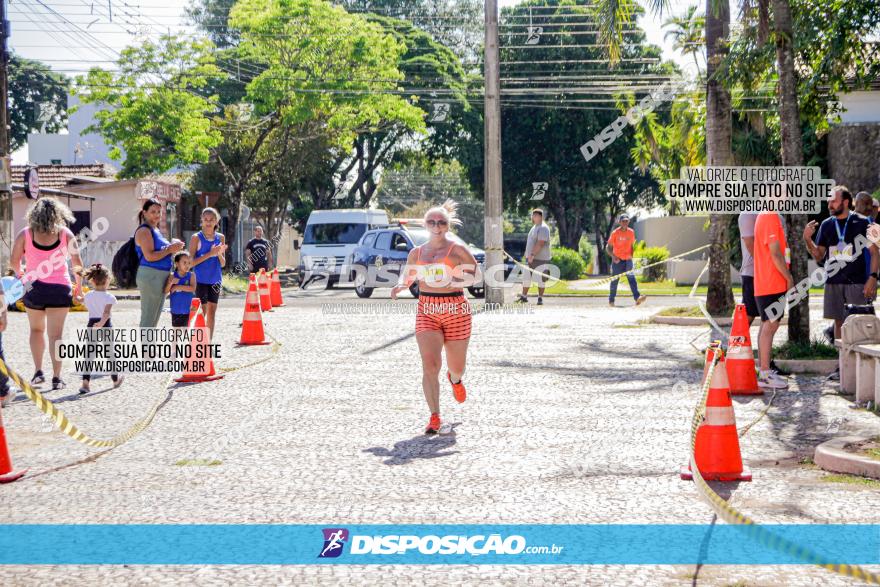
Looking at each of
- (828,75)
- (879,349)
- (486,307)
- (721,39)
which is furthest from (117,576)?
(486,307)

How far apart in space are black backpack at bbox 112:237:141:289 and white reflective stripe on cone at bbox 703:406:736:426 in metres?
6.34

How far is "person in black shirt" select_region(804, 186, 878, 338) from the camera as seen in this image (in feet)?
33.0

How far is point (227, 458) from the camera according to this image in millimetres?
6887

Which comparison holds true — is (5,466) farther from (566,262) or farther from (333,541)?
(566,262)

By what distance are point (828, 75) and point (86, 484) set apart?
33.8 feet

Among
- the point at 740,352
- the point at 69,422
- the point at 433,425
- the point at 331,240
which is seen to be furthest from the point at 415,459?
the point at 331,240

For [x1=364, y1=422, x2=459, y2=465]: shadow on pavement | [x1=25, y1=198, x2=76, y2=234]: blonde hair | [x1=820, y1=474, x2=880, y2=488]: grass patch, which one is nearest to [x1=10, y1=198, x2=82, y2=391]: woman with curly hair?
[x1=25, y1=198, x2=76, y2=234]: blonde hair

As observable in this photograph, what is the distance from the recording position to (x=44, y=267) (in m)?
9.53

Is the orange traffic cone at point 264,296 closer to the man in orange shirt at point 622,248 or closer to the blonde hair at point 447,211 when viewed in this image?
the man in orange shirt at point 622,248

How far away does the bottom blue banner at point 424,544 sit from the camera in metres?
4.66

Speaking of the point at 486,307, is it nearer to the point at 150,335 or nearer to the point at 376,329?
the point at 376,329

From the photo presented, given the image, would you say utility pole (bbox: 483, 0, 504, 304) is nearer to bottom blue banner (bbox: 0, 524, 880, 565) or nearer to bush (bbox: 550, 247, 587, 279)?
bush (bbox: 550, 247, 587, 279)

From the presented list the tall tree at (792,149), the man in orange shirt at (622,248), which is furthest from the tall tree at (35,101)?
the tall tree at (792,149)

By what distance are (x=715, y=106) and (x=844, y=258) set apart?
6.16m
